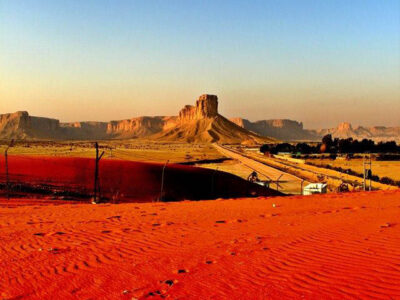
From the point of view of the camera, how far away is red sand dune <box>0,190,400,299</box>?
18.4 ft

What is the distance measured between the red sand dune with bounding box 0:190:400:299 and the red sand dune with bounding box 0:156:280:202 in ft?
41.6

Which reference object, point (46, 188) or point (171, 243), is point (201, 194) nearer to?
point (46, 188)

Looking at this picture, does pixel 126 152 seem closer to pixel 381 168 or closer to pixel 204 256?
pixel 381 168

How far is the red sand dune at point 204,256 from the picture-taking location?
5.62m

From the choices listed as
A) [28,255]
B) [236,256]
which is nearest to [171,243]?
[236,256]

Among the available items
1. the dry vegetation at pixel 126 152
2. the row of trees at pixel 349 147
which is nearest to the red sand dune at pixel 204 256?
the dry vegetation at pixel 126 152

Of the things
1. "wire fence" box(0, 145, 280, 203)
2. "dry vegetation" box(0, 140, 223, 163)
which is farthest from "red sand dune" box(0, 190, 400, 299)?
"dry vegetation" box(0, 140, 223, 163)

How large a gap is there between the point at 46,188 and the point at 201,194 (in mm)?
10589

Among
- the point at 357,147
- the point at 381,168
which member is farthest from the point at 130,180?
the point at 357,147

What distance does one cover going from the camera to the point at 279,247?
8.05 metres

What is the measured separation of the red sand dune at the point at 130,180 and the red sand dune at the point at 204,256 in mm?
12684

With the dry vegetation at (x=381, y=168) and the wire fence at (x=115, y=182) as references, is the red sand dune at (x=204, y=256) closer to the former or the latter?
the wire fence at (x=115, y=182)

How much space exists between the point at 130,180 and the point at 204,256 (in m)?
21.5

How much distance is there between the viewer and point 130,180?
2844 cm
